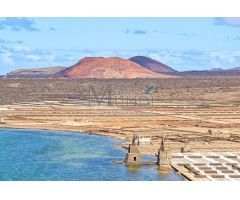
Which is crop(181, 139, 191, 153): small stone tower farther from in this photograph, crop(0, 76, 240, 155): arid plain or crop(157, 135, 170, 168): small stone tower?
crop(157, 135, 170, 168): small stone tower

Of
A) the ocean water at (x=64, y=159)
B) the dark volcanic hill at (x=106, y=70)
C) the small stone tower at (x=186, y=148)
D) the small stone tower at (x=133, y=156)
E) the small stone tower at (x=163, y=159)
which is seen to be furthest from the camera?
the dark volcanic hill at (x=106, y=70)

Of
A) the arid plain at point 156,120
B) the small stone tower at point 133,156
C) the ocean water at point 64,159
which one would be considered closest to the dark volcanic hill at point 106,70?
the arid plain at point 156,120

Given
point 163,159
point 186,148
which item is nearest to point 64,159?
point 163,159

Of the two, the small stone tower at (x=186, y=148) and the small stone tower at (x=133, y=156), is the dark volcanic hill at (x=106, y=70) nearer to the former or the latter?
the small stone tower at (x=186, y=148)

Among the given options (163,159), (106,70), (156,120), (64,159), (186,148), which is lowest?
(64,159)

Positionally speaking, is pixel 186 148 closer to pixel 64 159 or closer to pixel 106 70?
pixel 64 159

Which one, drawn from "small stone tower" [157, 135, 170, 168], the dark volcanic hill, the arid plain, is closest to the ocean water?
"small stone tower" [157, 135, 170, 168]
